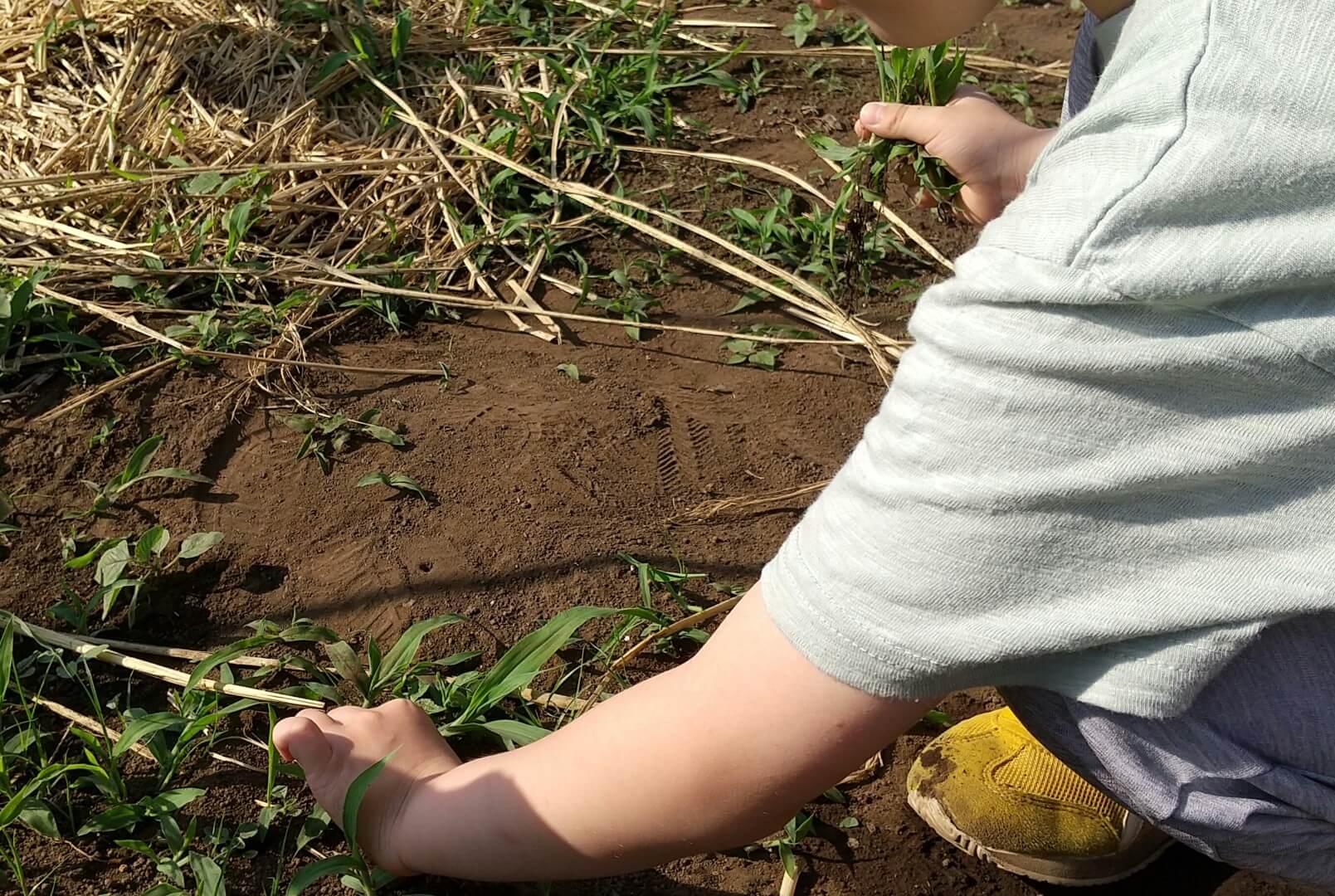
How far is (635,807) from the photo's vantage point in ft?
4.14

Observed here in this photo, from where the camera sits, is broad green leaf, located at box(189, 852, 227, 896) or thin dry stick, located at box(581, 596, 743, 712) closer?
broad green leaf, located at box(189, 852, 227, 896)

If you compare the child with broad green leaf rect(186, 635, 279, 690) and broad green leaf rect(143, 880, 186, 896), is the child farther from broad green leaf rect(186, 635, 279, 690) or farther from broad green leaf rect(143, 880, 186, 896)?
broad green leaf rect(186, 635, 279, 690)

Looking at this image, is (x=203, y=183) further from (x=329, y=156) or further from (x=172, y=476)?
(x=172, y=476)

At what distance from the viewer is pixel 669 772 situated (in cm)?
123

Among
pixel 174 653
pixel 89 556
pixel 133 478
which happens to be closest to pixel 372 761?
pixel 174 653

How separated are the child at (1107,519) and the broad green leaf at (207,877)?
0.44 meters

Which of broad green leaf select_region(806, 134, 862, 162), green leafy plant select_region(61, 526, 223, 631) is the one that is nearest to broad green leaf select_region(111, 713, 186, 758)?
green leafy plant select_region(61, 526, 223, 631)

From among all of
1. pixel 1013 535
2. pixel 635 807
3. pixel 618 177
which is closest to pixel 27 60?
pixel 618 177

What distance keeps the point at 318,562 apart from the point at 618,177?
Answer: 1.28 metres

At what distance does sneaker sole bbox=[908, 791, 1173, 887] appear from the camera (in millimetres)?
1632

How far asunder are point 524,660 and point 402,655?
0.57 feet

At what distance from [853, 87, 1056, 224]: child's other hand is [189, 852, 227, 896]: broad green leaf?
1424mm

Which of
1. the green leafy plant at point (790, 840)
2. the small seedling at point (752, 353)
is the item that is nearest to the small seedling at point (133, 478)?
the small seedling at point (752, 353)

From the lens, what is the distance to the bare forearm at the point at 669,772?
115 cm
